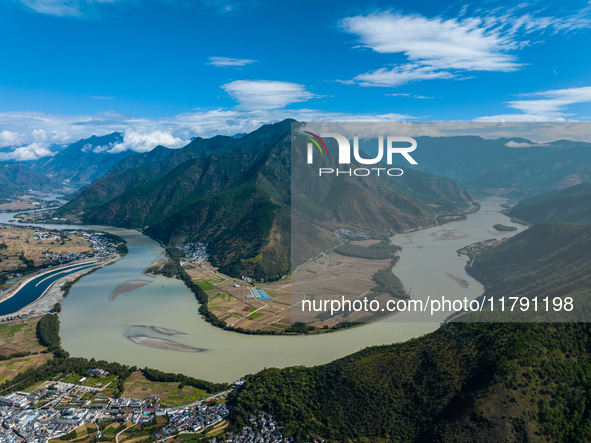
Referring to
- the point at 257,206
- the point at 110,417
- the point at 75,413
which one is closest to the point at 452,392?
the point at 110,417

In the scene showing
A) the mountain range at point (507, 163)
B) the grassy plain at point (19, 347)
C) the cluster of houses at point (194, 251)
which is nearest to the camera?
the grassy plain at point (19, 347)

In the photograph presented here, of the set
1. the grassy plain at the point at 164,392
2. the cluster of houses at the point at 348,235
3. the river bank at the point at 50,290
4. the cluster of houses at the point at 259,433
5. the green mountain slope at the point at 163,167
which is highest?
the green mountain slope at the point at 163,167

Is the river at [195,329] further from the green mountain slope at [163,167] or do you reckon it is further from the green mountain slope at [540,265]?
the green mountain slope at [163,167]

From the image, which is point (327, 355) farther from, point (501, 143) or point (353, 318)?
point (501, 143)

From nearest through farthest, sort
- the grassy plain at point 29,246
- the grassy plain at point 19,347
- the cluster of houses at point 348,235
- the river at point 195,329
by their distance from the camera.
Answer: the grassy plain at point 19,347, the river at point 195,329, the grassy plain at point 29,246, the cluster of houses at point 348,235

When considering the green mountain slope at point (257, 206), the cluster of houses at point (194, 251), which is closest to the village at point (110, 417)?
the green mountain slope at point (257, 206)

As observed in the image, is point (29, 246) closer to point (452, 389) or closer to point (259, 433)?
point (259, 433)

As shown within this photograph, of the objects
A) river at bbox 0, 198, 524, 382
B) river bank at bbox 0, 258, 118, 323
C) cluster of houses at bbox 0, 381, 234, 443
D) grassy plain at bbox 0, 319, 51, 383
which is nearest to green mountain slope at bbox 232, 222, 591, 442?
cluster of houses at bbox 0, 381, 234, 443
